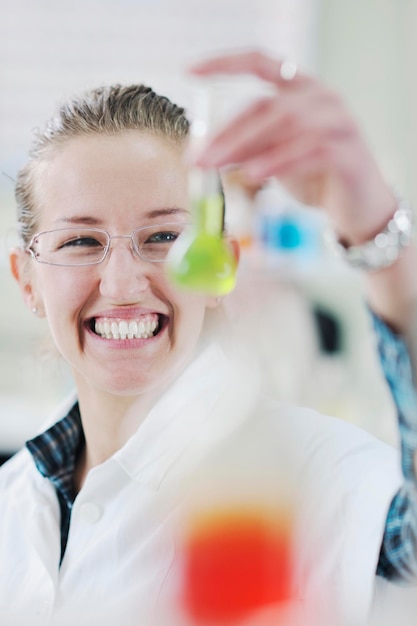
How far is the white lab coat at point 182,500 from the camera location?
51cm

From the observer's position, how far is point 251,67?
1.24ft

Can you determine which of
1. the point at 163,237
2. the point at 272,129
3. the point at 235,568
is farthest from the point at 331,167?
the point at 235,568

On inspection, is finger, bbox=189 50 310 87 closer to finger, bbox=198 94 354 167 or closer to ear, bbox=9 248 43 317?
finger, bbox=198 94 354 167

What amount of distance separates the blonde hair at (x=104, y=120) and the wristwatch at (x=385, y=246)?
0.17m

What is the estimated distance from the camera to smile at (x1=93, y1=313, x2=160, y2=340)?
530mm

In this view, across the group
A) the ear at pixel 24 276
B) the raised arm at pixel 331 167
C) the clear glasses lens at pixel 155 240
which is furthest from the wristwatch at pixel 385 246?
the ear at pixel 24 276

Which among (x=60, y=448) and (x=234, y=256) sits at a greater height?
(x=234, y=256)

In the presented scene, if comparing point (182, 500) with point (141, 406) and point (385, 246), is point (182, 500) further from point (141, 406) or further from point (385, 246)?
point (385, 246)

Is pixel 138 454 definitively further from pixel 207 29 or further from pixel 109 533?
pixel 207 29

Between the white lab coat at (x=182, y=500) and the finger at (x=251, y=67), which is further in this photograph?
the white lab coat at (x=182, y=500)

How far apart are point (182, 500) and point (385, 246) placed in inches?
9.3

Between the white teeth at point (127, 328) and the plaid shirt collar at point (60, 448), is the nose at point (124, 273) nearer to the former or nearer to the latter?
the white teeth at point (127, 328)

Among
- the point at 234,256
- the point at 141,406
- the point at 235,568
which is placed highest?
the point at 234,256

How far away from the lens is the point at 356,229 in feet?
1.32
